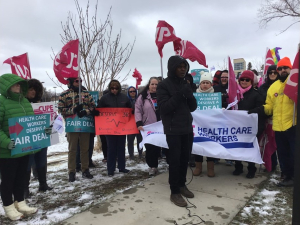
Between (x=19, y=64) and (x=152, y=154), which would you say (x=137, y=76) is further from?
(x=152, y=154)

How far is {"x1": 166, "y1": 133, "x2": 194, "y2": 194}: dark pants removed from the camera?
11.8 feet

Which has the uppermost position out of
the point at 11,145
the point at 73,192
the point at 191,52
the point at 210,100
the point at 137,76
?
the point at 191,52

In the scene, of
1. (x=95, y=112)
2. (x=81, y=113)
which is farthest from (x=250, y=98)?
(x=81, y=113)

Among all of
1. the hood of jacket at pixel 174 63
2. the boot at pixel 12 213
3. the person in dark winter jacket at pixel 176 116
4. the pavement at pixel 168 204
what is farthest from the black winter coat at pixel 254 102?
the boot at pixel 12 213

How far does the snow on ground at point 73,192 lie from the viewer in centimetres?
339

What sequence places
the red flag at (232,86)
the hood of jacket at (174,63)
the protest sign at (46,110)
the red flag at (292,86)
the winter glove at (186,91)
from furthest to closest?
1. the red flag at (232,86)
2. the protest sign at (46,110)
3. the red flag at (292,86)
4. the hood of jacket at (174,63)
5. the winter glove at (186,91)

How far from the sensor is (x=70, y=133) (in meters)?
4.78

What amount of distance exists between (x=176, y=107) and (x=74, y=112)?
228 centimetres

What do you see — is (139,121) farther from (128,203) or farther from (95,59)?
(95,59)

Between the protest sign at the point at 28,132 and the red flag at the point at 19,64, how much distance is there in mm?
2688

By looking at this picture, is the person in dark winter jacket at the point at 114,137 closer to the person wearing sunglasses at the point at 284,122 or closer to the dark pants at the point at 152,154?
the dark pants at the point at 152,154

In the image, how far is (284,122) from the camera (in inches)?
160

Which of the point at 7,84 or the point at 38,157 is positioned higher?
the point at 7,84

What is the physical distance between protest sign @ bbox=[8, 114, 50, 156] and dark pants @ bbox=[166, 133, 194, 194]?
204cm
